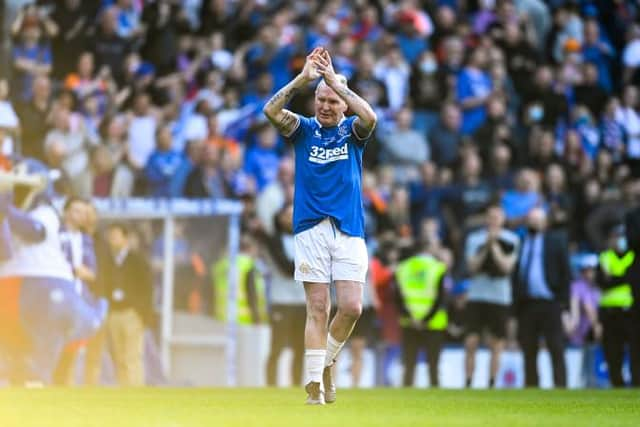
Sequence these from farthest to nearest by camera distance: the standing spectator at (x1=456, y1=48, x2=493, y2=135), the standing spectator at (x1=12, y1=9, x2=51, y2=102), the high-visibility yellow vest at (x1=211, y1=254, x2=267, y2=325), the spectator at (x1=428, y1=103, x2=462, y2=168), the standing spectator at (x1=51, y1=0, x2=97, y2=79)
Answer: the standing spectator at (x1=456, y1=48, x2=493, y2=135) < the spectator at (x1=428, y1=103, x2=462, y2=168) < the standing spectator at (x1=51, y1=0, x2=97, y2=79) < the standing spectator at (x1=12, y1=9, x2=51, y2=102) < the high-visibility yellow vest at (x1=211, y1=254, x2=267, y2=325)

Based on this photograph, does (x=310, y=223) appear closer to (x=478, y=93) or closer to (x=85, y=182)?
(x=85, y=182)

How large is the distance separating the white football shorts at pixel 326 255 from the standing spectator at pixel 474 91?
42.7 feet

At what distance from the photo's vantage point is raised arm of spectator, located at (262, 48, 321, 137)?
11555 mm

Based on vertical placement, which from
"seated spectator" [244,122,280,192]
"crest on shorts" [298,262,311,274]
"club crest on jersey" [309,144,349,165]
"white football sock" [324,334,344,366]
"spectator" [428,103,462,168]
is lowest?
"white football sock" [324,334,344,366]

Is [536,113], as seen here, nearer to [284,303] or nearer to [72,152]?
[284,303]

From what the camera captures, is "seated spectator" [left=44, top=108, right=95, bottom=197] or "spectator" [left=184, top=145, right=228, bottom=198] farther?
"spectator" [left=184, top=145, right=228, bottom=198]

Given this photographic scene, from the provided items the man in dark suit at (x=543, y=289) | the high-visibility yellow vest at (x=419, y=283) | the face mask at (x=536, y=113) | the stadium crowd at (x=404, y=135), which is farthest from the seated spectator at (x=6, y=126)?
the face mask at (x=536, y=113)

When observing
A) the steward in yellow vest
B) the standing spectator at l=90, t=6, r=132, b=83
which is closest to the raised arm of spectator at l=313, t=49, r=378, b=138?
the steward in yellow vest

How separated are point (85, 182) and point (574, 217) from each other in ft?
24.5

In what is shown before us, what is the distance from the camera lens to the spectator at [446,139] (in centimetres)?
2403

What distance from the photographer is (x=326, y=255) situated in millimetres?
11945

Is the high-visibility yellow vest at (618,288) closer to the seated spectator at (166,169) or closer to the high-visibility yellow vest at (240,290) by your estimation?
the high-visibility yellow vest at (240,290)

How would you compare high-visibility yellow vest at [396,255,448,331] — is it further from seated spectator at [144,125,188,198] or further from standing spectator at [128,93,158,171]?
standing spectator at [128,93,158,171]

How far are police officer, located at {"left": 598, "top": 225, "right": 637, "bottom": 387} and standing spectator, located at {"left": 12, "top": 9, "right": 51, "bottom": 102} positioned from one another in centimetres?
789
